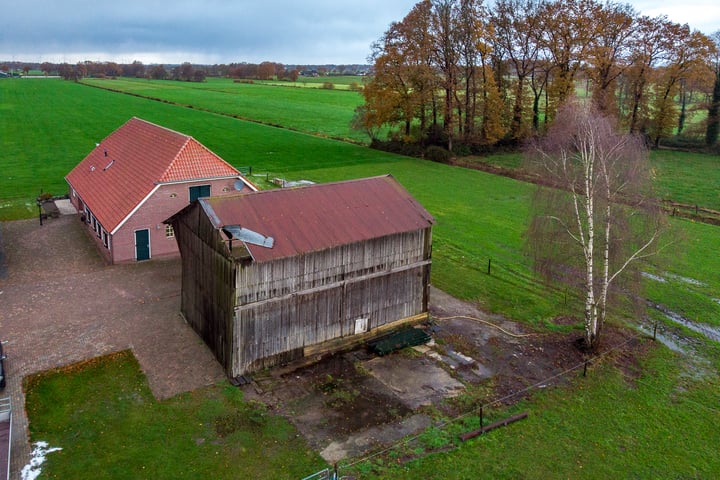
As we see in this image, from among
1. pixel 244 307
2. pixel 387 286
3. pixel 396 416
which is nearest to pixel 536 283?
pixel 387 286

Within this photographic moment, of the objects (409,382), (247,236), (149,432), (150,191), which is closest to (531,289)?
(409,382)

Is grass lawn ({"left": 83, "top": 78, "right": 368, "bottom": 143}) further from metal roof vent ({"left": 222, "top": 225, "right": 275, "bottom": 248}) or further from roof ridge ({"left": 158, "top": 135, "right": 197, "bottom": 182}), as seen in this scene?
metal roof vent ({"left": 222, "top": 225, "right": 275, "bottom": 248})

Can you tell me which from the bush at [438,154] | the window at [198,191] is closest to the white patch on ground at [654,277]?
the window at [198,191]

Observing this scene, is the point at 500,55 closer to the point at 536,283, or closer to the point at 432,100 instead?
the point at 432,100

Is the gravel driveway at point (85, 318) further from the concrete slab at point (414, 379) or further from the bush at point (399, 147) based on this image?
the bush at point (399, 147)

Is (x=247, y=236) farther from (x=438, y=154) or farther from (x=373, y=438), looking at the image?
(x=438, y=154)

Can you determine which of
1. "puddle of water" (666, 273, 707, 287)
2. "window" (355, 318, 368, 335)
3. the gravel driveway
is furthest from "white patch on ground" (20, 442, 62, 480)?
"puddle of water" (666, 273, 707, 287)

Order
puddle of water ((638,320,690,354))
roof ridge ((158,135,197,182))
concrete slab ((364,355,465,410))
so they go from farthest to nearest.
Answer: roof ridge ((158,135,197,182)), puddle of water ((638,320,690,354)), concrete slab ((364,355,465,410))
